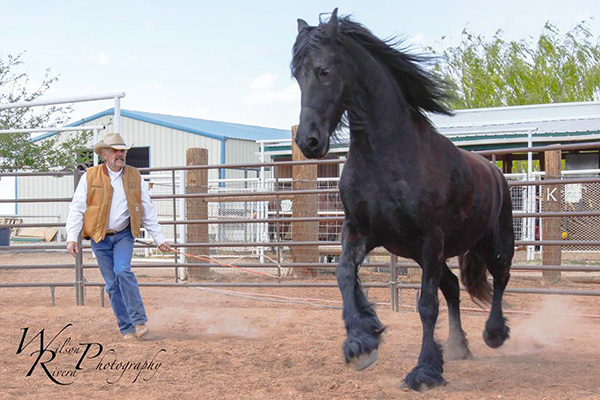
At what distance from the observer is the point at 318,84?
145 inches

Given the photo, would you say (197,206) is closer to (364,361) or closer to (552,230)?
(552,230)

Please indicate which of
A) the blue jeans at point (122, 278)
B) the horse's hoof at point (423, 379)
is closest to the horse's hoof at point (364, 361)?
the horse's hoof at point (423, 379)

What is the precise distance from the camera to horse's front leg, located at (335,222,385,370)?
366cm

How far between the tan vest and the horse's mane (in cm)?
254

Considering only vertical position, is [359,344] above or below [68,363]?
above

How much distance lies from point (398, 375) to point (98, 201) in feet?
9.39

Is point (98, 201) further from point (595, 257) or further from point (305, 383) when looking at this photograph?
point (595, 257)

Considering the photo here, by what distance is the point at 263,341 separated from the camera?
5598 millimetres

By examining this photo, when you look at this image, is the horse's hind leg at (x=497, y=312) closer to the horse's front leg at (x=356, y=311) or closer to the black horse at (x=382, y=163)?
the black horse at (x=382, y=163)

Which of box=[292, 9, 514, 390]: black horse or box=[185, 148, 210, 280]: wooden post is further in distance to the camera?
box=[185, 148, 210, 280]: wooden post

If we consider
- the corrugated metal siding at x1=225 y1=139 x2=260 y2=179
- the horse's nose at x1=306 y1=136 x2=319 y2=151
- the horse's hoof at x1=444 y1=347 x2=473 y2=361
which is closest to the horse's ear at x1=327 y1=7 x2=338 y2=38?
the horse's nose at x1=306 y1=136 x2=319 y2=151

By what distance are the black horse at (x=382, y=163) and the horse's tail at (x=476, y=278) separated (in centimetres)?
100

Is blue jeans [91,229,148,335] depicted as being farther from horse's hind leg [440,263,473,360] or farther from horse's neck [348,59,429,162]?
horse's neck [348,59,429,162]

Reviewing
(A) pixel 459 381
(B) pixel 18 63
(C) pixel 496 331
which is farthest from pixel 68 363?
(B) pixel 18 63
